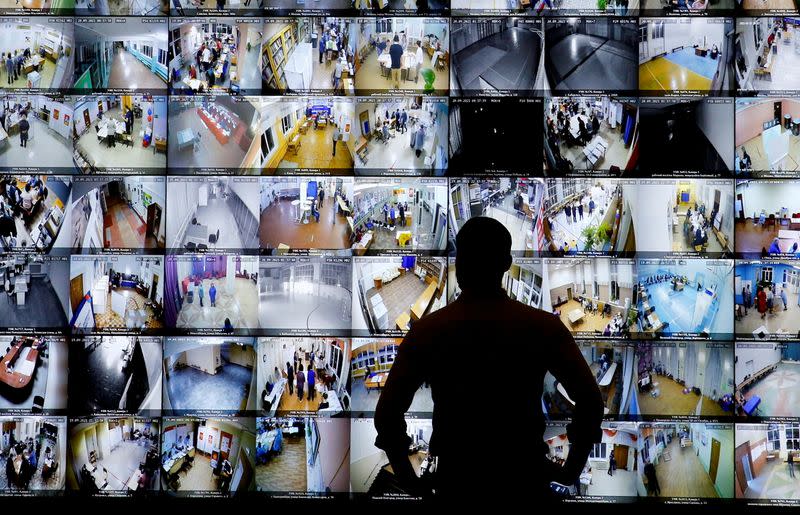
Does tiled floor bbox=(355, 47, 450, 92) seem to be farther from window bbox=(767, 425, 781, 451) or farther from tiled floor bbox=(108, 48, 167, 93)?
window bbox=(767, 425, 781, 451)

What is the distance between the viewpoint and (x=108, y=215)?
3.84 meters

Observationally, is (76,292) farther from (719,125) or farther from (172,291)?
(719,125)

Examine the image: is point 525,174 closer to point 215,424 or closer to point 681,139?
point 681,139

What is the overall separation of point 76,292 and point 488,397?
2.83 m

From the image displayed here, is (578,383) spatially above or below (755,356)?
above

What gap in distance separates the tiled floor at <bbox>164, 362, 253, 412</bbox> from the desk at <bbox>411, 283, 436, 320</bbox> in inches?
35.7

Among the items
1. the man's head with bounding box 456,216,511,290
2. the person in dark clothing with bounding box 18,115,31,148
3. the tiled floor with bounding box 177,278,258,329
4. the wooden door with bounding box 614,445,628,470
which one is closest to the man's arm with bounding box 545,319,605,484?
the man's head with bounding box 456,216,511,290

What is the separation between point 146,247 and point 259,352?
816 millimetres

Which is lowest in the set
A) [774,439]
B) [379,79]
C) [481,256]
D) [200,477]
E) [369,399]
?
[200,477]

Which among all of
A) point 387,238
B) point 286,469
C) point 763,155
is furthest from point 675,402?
point 286,469

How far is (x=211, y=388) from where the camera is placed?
3787 mm

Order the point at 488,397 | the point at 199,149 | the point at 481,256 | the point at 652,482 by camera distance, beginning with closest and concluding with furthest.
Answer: the point at 488,397, the point at 481,256, the point at 652,482, the point at 199,149

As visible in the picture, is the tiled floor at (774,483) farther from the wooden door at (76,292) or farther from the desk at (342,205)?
the wooden door at (76,292)

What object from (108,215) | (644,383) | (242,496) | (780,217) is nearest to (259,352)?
(242,496)
